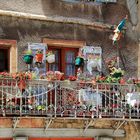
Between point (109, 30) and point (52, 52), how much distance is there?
2.27m

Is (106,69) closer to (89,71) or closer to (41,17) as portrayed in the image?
(89,71)

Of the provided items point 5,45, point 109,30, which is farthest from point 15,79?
point 109,30

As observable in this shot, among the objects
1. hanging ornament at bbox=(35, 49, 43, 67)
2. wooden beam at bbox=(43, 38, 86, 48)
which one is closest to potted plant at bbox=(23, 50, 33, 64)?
hanging ornament at bbox=(35, 49, 43, 67)

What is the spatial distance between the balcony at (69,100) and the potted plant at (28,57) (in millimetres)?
1159

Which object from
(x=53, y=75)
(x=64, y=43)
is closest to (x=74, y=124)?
(x=53, y=75)

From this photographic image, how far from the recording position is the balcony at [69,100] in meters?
19.2

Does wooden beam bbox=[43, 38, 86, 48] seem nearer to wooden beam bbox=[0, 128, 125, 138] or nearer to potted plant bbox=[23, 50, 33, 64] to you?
potted plant bbox=[23, 50, 33, 64]

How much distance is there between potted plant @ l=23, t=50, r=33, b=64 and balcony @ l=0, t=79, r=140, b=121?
3.80ft

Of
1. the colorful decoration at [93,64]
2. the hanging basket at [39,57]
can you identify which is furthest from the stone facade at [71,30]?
the hanging basket at [39,57]

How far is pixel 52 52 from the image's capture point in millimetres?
21359

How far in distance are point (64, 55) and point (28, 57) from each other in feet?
4.93

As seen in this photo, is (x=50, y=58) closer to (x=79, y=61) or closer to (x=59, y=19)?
(x=79, y=61)

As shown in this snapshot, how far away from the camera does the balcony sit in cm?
1917

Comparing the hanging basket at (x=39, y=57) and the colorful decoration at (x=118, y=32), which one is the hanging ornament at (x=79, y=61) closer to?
the hanging basket at (x=39, y=57)
